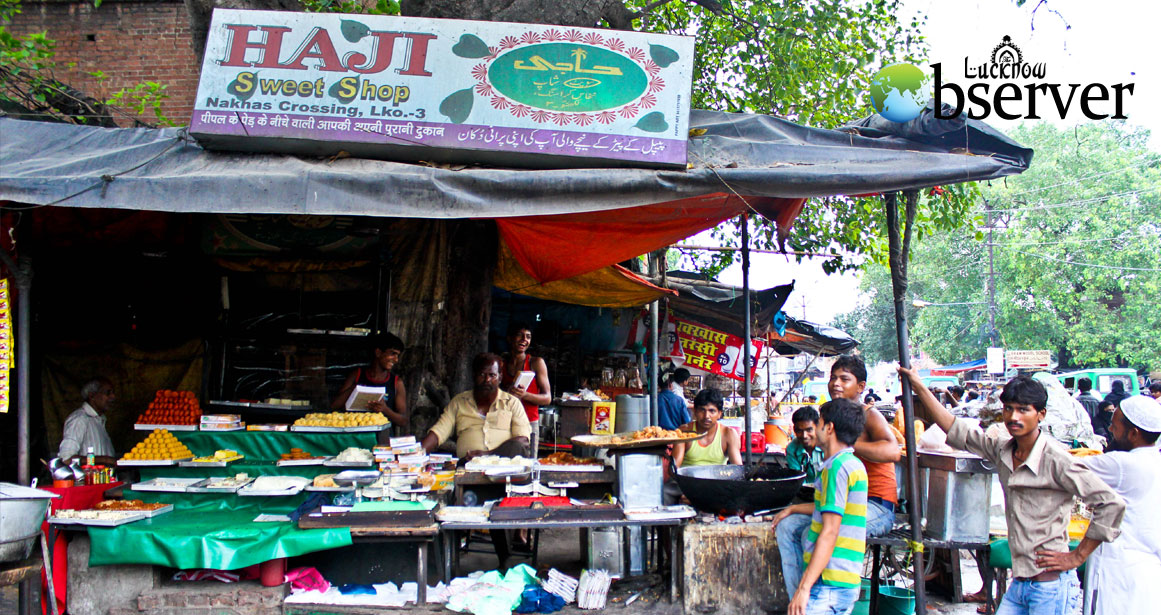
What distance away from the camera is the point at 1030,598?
3.80m

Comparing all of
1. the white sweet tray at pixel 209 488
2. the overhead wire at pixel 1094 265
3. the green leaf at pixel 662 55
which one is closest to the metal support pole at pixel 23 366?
the white sweet tray at pixel 209 488

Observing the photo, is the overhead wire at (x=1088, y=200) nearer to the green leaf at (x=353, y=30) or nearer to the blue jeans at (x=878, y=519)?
the blue jeans at (x=878, y=519)

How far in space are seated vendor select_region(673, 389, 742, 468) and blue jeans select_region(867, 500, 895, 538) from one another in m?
1.39

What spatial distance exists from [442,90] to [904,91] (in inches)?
120

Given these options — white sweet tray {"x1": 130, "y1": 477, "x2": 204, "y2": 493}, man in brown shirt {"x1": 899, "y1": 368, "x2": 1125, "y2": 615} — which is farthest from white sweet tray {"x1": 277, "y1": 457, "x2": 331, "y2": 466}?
man in brown shirt {"x1": 899, "y1": 368, "x2": 1125, "y2": 615}

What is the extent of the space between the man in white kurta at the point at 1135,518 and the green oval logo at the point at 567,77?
3.47m

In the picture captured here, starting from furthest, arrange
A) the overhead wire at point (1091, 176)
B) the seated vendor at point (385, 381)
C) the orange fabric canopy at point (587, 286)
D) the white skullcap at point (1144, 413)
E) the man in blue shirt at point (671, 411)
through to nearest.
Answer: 1. the overhead wire at point (1091, 176)
2. the man in blue shirt at point (671, 411)
3. the orange fabric canopy at point (587, 286)
4. the seated vendor at point (385, 381)
5. the white skullcap at point (1144, 413)

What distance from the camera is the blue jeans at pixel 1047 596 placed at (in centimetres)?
374

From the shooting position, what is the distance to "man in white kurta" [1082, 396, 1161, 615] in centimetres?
404

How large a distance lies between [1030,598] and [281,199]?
15.1ft

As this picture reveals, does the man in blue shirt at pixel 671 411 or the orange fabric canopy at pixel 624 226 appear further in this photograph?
the man in blue shirt at pixel 671 411

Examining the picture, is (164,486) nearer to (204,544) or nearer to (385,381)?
(204,544)

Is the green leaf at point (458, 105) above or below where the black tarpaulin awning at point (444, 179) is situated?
above

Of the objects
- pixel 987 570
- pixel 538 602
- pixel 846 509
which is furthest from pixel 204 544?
pixel 987 570
